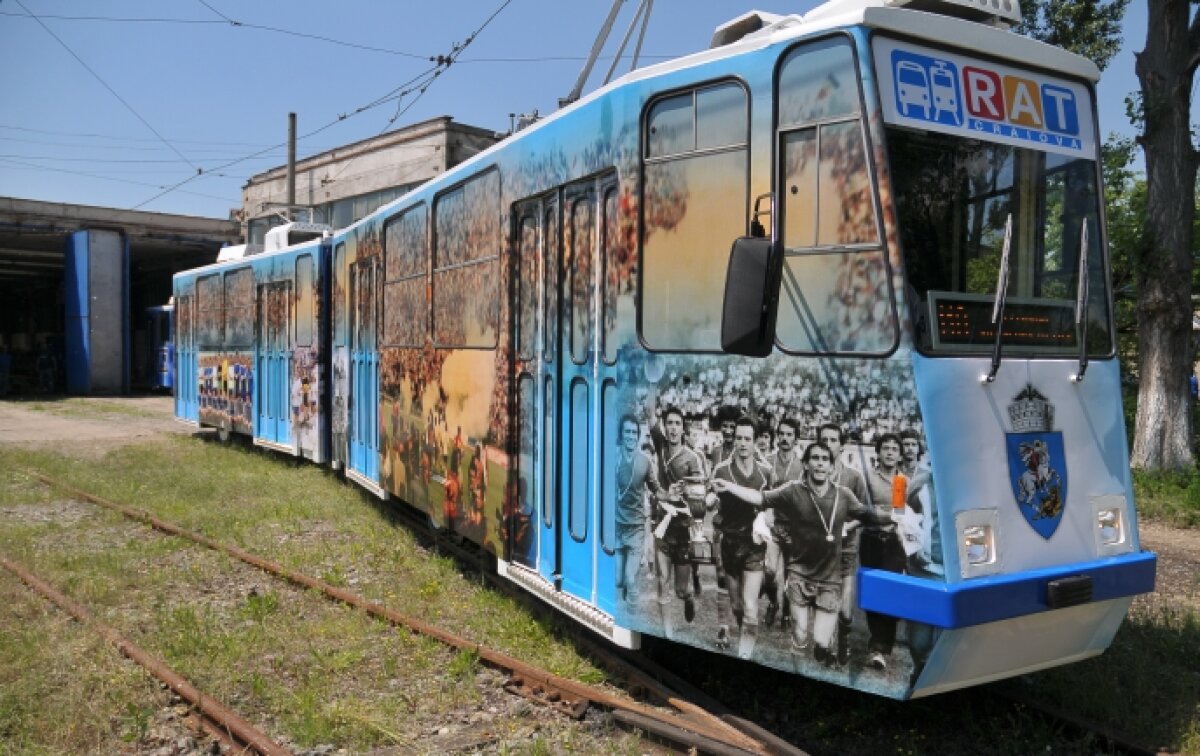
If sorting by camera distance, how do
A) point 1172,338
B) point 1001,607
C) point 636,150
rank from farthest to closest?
point 1172,338, point 636,150, point 1001,607

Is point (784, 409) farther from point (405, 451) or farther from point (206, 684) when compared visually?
point (405, 451)

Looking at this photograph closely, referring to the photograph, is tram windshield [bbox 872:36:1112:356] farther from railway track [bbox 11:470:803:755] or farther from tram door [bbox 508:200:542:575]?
tram door [bbox 508:200:542:575]

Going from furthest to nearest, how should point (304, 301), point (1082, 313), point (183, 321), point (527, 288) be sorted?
point (183, 321) → point (304, 301) → point (527, 288) → point (1082, 313)

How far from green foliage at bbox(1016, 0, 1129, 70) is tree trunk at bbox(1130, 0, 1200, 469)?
6.91 feet

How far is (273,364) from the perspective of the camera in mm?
15180

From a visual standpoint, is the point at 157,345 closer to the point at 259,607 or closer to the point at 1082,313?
the point at 259,607

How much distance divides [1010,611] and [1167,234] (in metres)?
9.81

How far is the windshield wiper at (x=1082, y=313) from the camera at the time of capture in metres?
4.48

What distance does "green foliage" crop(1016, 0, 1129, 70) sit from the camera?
1413cm

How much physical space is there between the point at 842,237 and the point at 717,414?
1015 mm

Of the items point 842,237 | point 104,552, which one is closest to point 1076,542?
point 842,237

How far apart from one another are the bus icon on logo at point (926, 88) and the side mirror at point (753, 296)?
0.92m

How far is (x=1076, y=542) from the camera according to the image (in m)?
4.34

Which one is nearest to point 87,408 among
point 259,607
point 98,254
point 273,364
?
point 98,254
